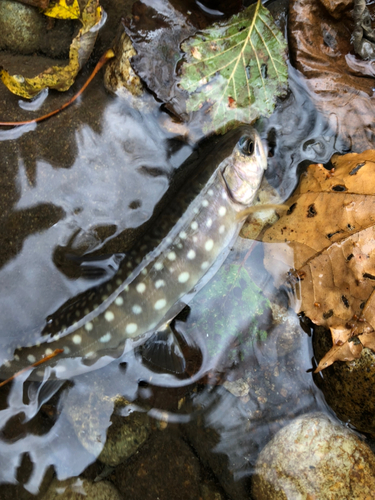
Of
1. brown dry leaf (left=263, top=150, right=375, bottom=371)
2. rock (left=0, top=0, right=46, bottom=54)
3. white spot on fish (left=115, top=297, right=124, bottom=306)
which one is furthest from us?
rock (left=0, top=0, right=46, bottom=54)

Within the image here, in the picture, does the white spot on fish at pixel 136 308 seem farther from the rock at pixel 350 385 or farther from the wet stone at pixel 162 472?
the rock at pixel 350 385

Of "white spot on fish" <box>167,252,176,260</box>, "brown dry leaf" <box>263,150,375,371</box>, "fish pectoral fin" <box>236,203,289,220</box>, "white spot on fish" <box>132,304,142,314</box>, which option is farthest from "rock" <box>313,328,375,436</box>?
"white spot on fish" <box>132,304,142,314</box>

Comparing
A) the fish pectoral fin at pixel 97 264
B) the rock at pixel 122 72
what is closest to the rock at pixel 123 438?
the fish pectoral fin at pixel 97 264

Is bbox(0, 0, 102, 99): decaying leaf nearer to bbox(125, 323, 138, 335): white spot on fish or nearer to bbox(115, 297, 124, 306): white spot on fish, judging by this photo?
bbox(115, 297, 124, 306): white spot on fish

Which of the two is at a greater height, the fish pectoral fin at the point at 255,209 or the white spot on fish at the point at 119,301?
the fish pectoral fin at the point at 255,209

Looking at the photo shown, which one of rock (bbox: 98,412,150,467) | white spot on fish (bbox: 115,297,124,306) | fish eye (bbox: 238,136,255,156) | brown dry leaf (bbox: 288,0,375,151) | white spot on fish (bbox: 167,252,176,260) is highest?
brown dry leaf (bbox: 288,0,375,151)

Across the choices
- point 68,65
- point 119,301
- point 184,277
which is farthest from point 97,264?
point 68,65
